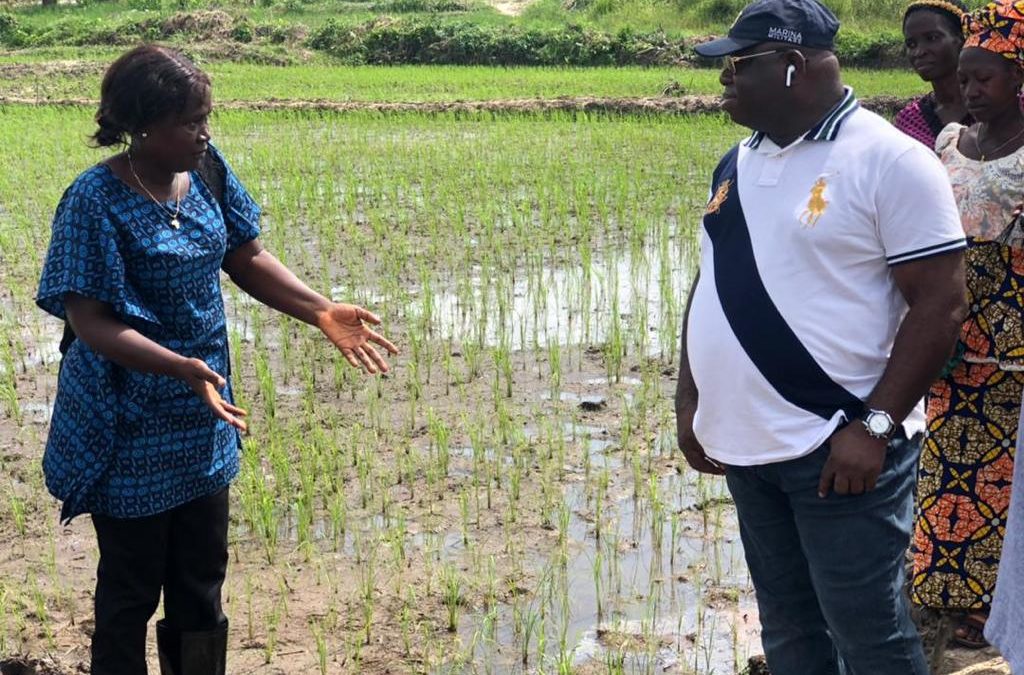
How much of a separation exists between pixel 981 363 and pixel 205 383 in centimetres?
167

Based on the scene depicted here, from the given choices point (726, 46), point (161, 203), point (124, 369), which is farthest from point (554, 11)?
point (726, 46)

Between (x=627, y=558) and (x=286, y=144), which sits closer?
(x=627, y=558)

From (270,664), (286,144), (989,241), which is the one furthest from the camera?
(286,144)

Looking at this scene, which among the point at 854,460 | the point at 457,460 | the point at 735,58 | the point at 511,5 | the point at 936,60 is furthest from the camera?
the point at 511,5

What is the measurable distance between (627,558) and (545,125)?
9.05 m

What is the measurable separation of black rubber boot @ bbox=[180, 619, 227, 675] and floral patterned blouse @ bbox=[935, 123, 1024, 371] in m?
1.77

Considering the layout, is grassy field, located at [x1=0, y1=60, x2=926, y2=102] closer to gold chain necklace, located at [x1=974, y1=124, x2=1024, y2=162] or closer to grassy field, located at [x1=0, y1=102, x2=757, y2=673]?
grassy field, located at [x1=0, y1=102, x2=757, y2=673]

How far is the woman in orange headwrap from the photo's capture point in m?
2.67

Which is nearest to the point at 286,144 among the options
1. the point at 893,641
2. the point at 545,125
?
the point at 545,125

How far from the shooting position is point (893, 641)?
6.83 ft

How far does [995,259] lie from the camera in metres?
2.68

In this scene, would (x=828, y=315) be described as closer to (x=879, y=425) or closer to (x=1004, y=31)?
(x=879, y=425)

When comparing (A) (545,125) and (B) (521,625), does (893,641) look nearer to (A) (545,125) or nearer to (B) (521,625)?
(B) (521,625)

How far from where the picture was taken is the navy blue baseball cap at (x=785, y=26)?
2.08 metres
